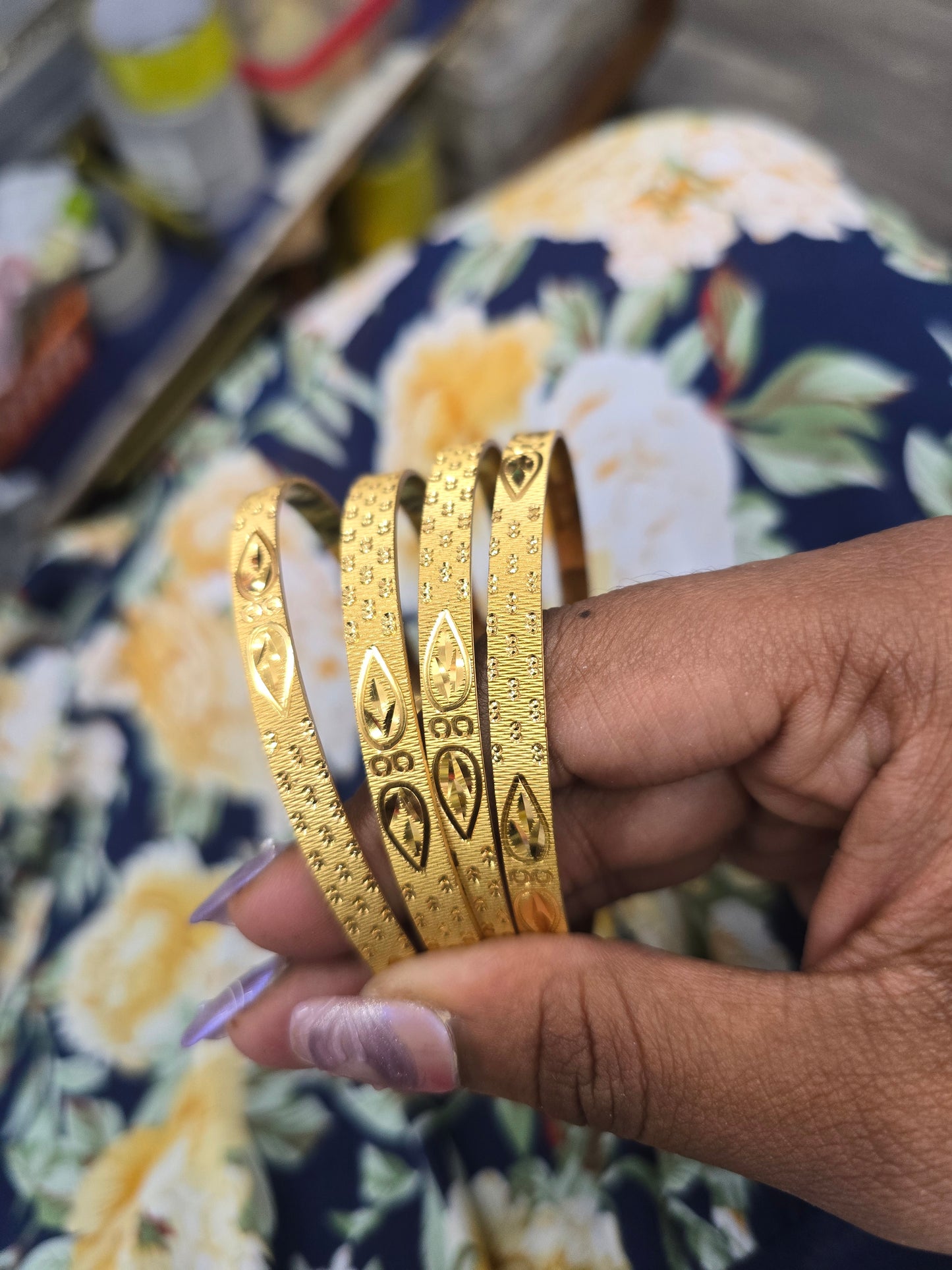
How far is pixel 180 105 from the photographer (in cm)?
77

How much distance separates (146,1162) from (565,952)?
287 mm

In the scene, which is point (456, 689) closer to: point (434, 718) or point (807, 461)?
point (434, 718)

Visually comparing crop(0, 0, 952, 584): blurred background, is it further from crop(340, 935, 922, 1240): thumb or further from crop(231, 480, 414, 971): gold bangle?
crop(340, 935, 922, 1240): thumb

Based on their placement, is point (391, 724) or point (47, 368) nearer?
point (391, 724)

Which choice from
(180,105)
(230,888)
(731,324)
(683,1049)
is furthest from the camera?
(180,105)

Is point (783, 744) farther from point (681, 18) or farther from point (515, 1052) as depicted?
point (681, 18)

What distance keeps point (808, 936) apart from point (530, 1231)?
219 millimetres

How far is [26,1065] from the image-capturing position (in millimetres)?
551

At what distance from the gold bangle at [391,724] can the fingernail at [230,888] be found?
87mm

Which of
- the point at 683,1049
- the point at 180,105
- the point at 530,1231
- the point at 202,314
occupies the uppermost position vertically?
the point at 180,105

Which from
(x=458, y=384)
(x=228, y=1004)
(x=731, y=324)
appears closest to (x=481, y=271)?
(x=458, y=384)

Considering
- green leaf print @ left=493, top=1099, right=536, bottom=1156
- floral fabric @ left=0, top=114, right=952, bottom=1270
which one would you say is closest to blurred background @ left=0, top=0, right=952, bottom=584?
floral fabric @ left=0, top=114, right=952, bottom=1270

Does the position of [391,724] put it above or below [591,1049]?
above

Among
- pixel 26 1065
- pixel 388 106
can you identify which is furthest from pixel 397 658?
pixel 388 106
